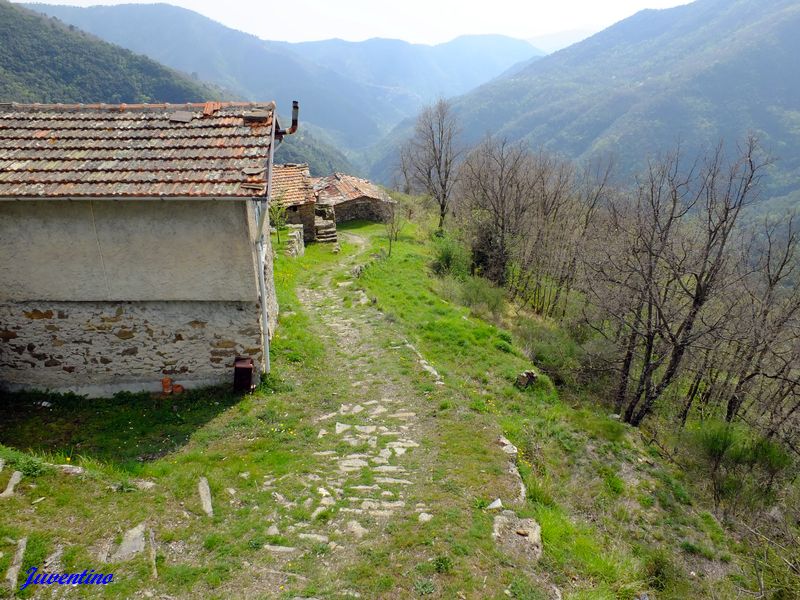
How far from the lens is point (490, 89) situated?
19725 centimetres

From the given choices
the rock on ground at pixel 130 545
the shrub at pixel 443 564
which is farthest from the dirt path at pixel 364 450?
the rock on ground at pixel 130 545

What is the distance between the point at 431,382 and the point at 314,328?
418cm

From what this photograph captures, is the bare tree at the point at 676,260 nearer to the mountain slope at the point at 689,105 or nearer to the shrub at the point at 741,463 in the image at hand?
the shrub at the point at 741,463

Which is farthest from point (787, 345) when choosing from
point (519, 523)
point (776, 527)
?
point (519, 523)

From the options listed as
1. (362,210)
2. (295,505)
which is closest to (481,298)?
(295,505)

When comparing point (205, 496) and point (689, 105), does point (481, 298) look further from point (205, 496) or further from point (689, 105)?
point (689, 105)

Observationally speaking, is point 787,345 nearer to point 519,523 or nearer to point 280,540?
point 519,523

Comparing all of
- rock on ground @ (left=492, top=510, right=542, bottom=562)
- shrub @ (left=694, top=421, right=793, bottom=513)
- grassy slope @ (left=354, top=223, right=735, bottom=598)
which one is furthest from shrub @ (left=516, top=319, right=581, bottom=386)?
rock on ground @ (left=492, top=510, right=542, bottom=562)

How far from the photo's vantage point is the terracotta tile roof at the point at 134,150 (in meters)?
6.84

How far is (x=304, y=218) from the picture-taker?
2289 cm

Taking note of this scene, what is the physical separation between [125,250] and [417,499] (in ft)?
20.2

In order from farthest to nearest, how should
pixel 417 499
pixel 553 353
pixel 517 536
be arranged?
pixel 553 353, pixel 417 499, pixel 517 536

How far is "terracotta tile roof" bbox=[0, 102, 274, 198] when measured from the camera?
6836 millimetres

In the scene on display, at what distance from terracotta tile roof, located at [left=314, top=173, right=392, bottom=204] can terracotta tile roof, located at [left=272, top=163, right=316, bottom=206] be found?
4.32m
